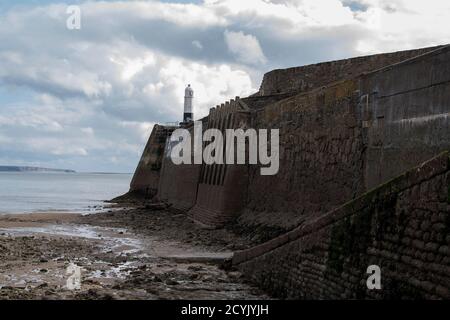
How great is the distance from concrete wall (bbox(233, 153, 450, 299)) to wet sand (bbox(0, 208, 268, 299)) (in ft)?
3.97

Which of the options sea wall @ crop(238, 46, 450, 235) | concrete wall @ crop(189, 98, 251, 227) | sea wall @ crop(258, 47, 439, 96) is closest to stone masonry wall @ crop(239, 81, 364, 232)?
sea wall @ crop(238, 46, 450, 235)

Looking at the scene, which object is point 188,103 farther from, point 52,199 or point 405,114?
point 405,114

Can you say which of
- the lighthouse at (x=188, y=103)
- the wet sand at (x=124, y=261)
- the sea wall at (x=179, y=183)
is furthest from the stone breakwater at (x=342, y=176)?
the lighthouse at (x=188, y=103)

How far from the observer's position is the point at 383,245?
7.05m

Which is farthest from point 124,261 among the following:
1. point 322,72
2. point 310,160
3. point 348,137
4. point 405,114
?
point 322,72

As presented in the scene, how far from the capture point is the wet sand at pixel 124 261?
1002cm

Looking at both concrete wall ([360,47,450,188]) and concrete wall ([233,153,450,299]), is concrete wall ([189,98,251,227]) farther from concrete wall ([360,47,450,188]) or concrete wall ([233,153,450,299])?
concrete wall ([233,153,450,299])

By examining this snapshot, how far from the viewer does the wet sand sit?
32.9ft

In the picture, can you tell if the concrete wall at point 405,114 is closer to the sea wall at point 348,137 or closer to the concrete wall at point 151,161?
the sea wall at point 348,137

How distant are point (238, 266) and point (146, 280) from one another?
1868 millimetres

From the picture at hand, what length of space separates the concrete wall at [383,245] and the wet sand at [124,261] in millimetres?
1211
